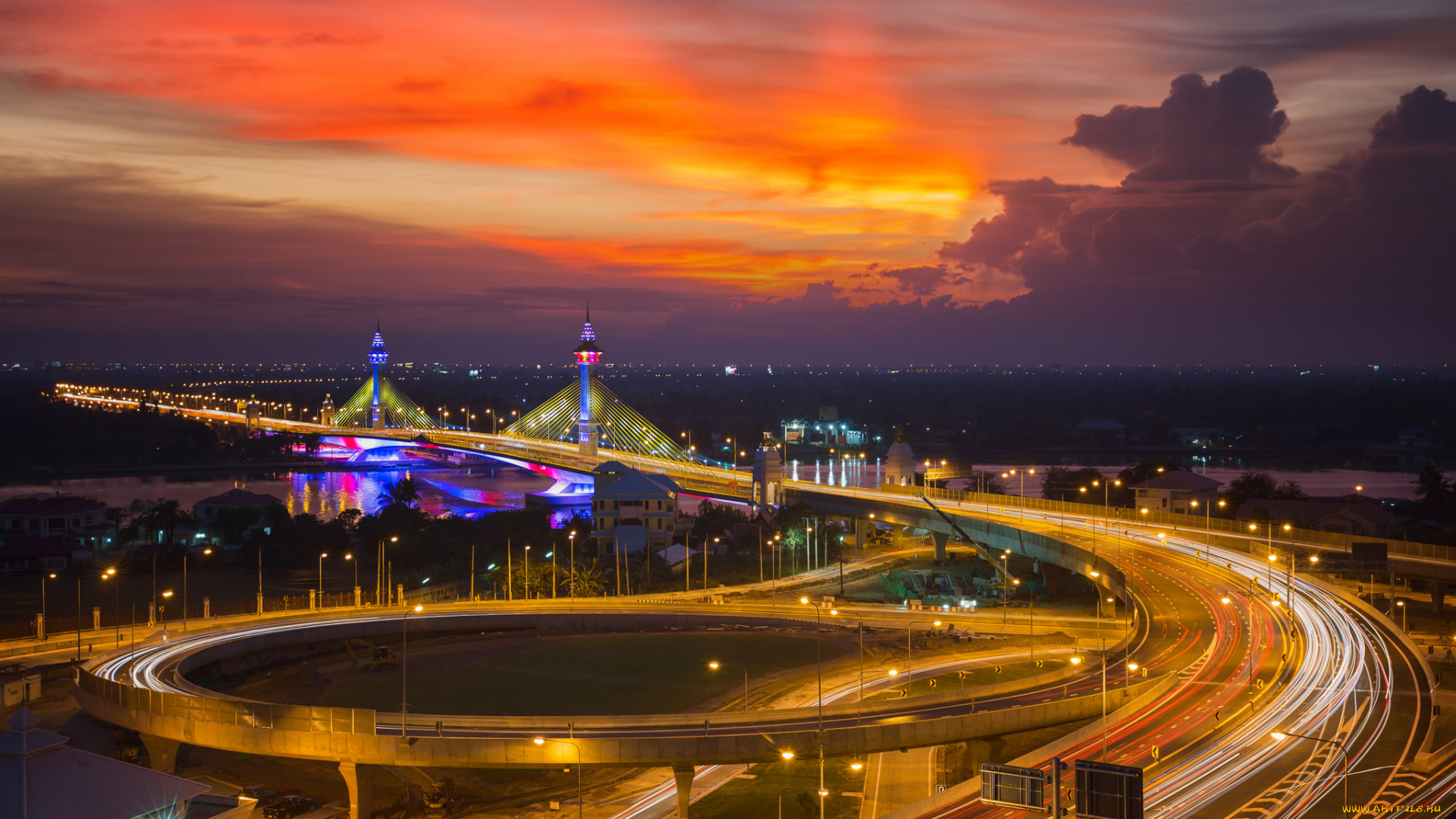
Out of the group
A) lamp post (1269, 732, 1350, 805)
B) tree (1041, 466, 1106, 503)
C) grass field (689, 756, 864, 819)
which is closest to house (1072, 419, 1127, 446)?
tree (1041, 466, 1106, 503)

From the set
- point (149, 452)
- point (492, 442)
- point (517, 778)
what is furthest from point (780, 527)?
point (149, 452)

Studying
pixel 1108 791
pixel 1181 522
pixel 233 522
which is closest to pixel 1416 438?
pixel 1181 522

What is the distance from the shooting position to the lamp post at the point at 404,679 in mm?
24016

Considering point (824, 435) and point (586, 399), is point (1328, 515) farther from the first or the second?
point (824, 435)

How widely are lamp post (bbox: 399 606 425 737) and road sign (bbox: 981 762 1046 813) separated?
10.9 meters

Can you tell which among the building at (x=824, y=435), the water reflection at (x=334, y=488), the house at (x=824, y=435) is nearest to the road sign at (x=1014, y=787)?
the water reflection at (x=334, y=488)

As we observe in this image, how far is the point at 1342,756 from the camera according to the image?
21.6 meters

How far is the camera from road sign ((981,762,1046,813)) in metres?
18.3

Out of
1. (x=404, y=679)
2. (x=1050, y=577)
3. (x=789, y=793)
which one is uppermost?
(x=404, y=679)

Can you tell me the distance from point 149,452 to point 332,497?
4706 centimetres

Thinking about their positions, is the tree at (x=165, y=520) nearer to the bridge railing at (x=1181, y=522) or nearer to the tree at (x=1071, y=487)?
the bridge railing at (x=1181, y=522)

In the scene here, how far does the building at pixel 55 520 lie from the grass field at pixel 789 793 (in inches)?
1962

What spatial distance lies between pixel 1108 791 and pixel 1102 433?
148 m

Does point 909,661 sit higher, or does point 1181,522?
point 1181,522
